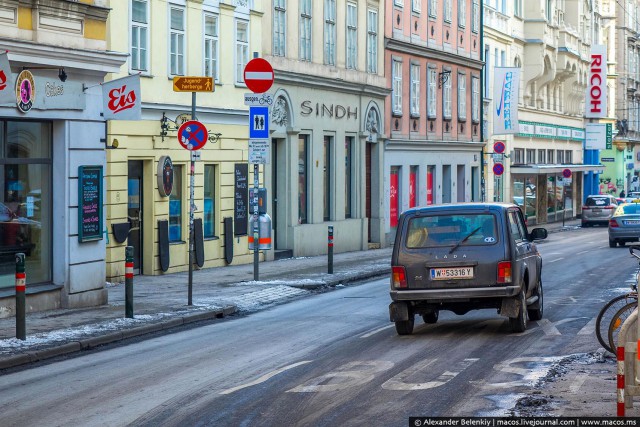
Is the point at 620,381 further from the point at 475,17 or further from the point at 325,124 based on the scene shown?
the point at 475,17

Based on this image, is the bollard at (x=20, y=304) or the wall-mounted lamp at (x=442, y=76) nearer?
the bollard at (x=20, y=304)

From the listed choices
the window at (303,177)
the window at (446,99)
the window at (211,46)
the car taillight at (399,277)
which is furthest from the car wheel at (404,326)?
the window at (446,99)

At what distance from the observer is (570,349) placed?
15328mm

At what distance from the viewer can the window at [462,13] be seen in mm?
54688

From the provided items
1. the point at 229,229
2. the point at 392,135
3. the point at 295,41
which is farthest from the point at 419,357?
the point at 392,135

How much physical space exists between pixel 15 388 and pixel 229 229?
1919 cm

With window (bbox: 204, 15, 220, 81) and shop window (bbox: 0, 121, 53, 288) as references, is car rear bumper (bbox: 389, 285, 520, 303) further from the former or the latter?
window (bbox: 204, 15, 220, 81)

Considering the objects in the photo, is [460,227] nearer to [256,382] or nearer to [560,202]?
[256,382]

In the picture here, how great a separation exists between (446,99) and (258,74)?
2827 centimetres

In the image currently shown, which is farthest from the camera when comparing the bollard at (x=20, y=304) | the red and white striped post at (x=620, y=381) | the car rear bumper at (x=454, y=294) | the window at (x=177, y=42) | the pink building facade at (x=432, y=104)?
the pink building facade at (x=432, y=104)

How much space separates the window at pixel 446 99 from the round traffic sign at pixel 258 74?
2764cm

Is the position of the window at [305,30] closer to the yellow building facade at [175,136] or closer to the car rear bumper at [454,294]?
the yellow building facade at [175,136]

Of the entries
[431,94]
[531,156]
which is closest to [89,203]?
[431,94]

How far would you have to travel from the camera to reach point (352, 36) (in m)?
41.6
